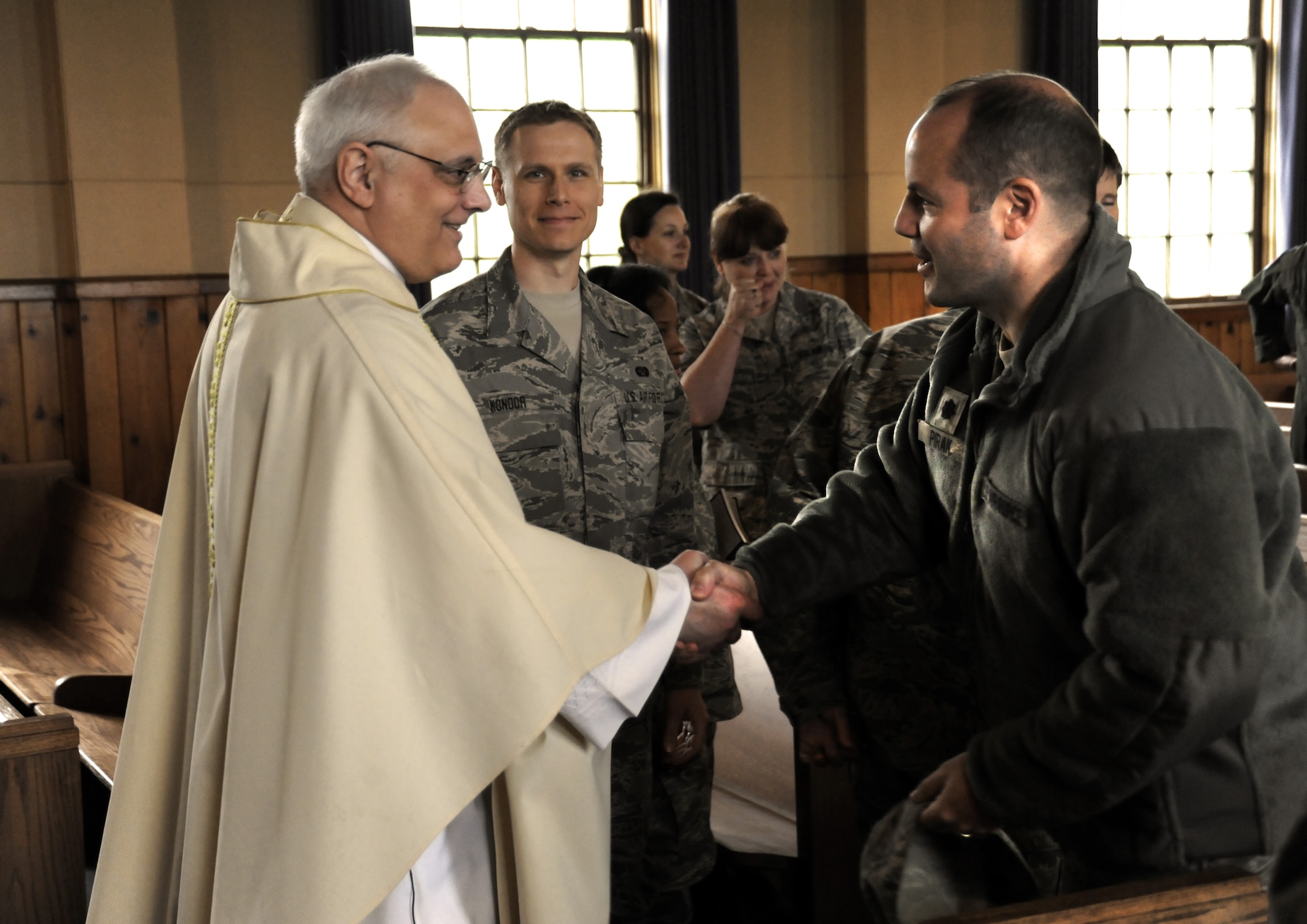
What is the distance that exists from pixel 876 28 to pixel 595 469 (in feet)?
18.2

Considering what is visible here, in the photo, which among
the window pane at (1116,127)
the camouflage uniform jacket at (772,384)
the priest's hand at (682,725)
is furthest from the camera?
the window pane at (1116,127)

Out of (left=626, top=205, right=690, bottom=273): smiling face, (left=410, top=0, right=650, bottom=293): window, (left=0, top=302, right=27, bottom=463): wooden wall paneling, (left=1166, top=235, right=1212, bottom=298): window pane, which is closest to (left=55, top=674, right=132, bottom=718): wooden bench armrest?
(left=626, top=205, right=690, bottom=273): smiling face

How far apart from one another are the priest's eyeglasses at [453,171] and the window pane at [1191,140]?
787 cm

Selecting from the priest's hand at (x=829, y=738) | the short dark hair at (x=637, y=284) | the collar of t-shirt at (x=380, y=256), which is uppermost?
the collar of t-shirt at (x=380, y=256)

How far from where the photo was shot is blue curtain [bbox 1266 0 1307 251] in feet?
26.4

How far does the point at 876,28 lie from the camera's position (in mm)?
7066

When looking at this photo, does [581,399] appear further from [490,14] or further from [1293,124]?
[1293,124]

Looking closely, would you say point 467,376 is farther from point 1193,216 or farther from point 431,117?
point 1193,216

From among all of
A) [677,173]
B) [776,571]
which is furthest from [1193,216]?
[776,571]

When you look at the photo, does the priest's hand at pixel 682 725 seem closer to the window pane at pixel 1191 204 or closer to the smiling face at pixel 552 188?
the smiling face at pixel 552 188

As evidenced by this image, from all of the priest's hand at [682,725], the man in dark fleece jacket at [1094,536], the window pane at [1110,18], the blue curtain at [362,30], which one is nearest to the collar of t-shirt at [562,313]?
the priest's hand at [682,725]

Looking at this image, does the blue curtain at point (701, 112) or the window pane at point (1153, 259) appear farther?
the window pane at point (1153, 259)

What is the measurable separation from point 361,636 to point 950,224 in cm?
88

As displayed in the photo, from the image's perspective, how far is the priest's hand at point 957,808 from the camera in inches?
56.1
